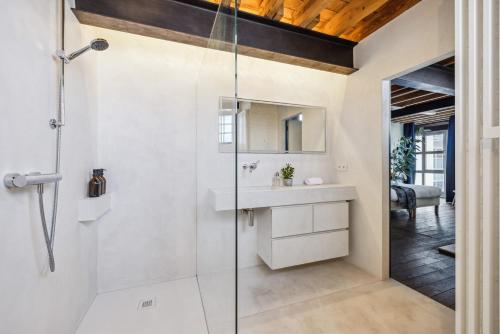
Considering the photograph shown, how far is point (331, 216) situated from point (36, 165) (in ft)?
7.55

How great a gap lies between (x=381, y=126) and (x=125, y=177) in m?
2.49

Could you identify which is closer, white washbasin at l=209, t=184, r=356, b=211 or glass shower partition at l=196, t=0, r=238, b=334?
glass shower partition at l=196, t=0, r=238, b=334

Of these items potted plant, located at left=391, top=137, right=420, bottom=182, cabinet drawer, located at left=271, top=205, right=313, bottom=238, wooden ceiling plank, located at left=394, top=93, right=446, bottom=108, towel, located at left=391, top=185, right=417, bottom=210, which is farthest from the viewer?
potted plant, located at left=391, top=137, right=420, bottom=182

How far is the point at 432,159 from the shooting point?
665cm

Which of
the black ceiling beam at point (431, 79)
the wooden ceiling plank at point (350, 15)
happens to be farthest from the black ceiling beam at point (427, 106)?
the wooden ceiling plank at point (350, 15)

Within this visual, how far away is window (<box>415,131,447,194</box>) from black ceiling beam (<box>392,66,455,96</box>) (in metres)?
4.79

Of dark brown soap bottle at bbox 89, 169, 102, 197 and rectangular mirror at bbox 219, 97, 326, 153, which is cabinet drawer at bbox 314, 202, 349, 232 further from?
dark brown soap bottle at bbox 89, 169, 102, 197

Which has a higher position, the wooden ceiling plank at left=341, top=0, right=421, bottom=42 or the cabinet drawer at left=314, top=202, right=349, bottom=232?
the wooden ceiling plank at left=341, top=0, right=421, bottom=42

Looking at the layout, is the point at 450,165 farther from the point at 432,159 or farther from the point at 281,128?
the point at 281,128

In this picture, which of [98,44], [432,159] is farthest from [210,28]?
[432,159]

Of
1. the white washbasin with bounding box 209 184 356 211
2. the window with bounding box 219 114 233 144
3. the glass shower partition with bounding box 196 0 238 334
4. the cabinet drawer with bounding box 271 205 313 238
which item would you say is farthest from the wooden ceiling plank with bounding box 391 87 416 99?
the window with bounding box 219 114 233 144

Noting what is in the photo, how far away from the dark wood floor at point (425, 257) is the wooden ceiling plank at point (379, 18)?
2.53 m

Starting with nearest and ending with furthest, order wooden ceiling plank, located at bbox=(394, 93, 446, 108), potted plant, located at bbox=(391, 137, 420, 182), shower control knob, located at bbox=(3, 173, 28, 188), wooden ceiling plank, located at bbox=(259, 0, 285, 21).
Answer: shower control knob, located at bbox=(3, 173, 28, 188)
wooden ceiling plank, located at bbox=(259, 0, 285, 21)
wooden ceiling plank, located at bbox=(394, 93, 446, 108)
potted plant, located at bbox=(391, 137, 420, 182)

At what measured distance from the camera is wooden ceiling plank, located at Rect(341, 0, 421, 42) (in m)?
1.93
